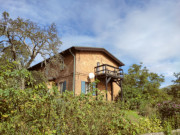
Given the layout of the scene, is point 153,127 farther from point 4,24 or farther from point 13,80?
point 4,24

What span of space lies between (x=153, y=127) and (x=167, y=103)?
4140mm


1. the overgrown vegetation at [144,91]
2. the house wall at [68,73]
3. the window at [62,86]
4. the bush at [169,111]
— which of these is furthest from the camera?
the window at [62,86]

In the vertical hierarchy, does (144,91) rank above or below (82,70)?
below

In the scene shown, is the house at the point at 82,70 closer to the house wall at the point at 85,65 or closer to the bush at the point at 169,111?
the house wall at the point at 85,65

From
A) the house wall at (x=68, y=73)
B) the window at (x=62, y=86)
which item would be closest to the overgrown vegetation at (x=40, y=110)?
the house wall at (x=68, y=73)

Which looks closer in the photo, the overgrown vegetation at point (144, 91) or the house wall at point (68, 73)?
the overgrown vegetation at point (144, 91)

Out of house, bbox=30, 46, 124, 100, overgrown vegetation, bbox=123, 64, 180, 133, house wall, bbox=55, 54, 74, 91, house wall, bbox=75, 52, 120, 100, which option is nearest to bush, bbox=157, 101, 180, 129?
overgrown vegetation, bbox=123, 64, 180, 133

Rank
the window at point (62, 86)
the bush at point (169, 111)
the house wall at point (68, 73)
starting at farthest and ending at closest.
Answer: the window at point (62, 86) < the house wall at point (68, 73) < the bush at point (169, 111)

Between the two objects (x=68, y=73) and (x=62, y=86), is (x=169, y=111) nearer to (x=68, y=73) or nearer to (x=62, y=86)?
(x=68, y=73)

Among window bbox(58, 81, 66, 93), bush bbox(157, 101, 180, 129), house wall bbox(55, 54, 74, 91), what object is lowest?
bush bbox(157, 101, 180, 129)

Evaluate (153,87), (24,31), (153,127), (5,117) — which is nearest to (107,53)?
(153,87)

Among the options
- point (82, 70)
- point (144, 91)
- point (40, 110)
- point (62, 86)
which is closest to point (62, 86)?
point (62, 86)

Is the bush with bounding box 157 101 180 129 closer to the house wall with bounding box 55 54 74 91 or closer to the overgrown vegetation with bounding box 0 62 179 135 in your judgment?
the overgrown vegetation with bounding box 0 62 179 135

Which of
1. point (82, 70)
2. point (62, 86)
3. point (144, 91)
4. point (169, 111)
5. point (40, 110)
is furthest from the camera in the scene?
point (144, 91)
